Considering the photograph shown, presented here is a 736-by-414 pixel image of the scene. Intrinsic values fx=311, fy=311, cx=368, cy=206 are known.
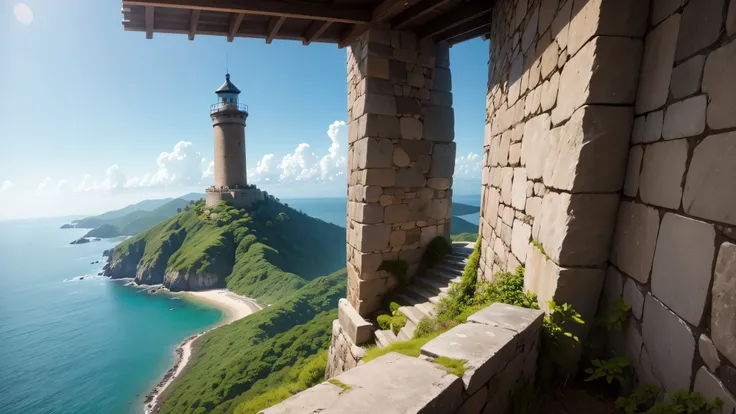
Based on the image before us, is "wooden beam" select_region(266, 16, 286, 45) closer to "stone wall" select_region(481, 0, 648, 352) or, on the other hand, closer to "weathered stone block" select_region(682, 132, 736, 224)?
"stone wall" select_region(481, 0, 648, 352)

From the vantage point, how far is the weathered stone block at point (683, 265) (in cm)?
155

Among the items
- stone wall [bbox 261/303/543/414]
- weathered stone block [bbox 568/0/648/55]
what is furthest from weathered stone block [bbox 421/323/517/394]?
weathered stone block [bbox 568/0/648/55]

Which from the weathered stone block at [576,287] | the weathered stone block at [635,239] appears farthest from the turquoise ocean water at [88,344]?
the weathered stone block at [635,239]

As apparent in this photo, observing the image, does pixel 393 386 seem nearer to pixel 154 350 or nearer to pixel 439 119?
pixel 439 119

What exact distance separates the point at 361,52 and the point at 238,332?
24.3 metres

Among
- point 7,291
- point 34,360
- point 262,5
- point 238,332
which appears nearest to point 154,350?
point 238,332

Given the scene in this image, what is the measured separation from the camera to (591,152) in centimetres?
214

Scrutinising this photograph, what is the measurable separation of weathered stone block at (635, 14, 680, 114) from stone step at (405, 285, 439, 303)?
413 centimetres

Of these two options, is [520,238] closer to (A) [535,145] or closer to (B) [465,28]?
(A) [535,145]

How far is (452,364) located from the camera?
1846 millimetres

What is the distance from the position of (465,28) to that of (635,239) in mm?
5227

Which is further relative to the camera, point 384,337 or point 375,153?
point 375,153

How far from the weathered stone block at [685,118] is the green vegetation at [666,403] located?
133cm

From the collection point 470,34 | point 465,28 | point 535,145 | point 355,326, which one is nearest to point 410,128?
point 465,28
